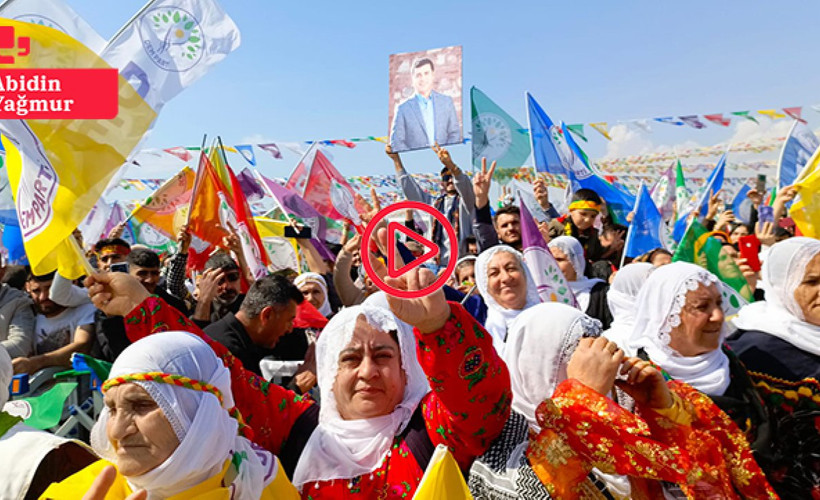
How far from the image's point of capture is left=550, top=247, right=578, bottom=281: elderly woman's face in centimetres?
474

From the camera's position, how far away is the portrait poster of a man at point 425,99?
7.70 meters

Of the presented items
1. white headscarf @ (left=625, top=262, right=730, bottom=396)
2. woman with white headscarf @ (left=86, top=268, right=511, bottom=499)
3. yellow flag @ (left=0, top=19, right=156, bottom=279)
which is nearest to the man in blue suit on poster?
yellow flag @ (left=0, top=19, right=156, bottom=279)

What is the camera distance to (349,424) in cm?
199

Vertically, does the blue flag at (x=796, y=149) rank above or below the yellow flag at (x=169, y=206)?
above

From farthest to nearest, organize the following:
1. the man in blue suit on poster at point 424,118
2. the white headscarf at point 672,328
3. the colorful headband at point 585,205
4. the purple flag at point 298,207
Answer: the man in blue suit on poster at point 424,118 < the purple flag at point 298,207 < the colorful headband at point 585,205 < the white headscarf at point 672,328

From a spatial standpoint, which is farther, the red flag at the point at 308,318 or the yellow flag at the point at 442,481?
the red flag at the point at 308,318

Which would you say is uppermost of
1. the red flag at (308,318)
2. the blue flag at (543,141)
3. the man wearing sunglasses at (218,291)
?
the blue flag at (543,141)

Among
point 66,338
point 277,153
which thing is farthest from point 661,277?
point 277,153

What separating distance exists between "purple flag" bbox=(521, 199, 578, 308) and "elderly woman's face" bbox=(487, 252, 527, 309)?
0.40 m

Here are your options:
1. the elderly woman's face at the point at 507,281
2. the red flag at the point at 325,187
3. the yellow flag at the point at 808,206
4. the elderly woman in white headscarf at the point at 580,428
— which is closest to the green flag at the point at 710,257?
the yellow flag at the point at 808,206

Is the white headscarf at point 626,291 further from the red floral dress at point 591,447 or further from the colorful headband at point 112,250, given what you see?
the colorful headband at point 112,250

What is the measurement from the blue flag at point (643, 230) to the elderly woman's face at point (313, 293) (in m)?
3.02

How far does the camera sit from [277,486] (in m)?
1.81
